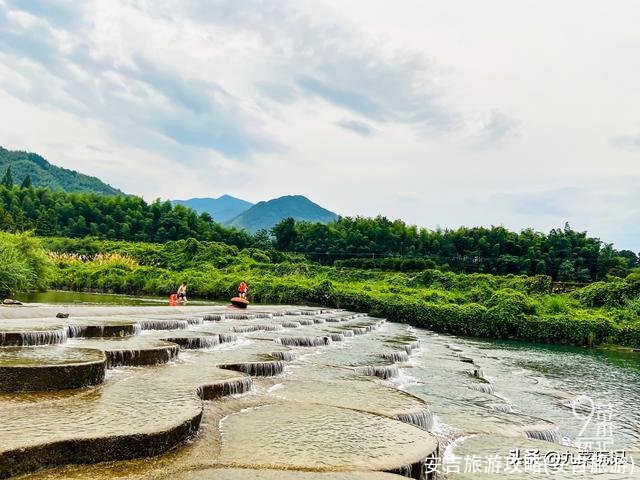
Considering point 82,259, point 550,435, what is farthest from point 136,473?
point 82,259

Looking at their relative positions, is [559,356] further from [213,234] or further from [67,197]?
[67,197]

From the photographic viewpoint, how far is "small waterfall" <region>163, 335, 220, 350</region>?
12.6 m

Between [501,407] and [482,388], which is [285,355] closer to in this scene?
[482,388]

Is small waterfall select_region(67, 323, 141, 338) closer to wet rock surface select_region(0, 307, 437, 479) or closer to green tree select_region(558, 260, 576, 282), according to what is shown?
wet rock surface select_region(0, 307, 437, 479)

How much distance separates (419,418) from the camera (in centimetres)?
816

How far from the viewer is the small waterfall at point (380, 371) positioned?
12.5m

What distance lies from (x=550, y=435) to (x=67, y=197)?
80152 millimetres

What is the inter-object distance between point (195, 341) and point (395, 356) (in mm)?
6033

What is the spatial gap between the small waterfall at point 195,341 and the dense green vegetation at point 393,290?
22637 mm

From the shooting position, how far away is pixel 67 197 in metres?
77.5

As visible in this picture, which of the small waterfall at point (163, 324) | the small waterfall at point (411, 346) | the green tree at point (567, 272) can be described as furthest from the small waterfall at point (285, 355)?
the green tree at point (567, 272)

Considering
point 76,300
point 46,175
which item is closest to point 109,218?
point 76,300

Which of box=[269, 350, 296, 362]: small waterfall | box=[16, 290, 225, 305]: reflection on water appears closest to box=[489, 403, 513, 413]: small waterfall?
box=[269, 350, 296, 362]: small waterfall

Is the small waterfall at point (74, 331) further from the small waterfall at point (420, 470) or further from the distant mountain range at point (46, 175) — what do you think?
the distant mountain range at point (46, 175)
